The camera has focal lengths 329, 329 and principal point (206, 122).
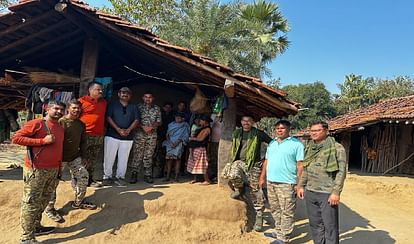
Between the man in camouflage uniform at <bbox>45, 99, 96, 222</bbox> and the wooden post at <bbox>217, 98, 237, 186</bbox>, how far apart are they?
2.28m

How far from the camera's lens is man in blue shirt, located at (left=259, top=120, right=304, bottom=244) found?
473 centimetres

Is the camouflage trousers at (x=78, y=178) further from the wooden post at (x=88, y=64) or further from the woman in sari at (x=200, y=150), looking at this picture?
the woman in sari at (x=200, y=150)

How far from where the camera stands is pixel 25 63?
7129mm

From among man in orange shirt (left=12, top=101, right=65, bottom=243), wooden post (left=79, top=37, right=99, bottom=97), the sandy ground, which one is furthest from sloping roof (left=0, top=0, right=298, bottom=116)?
the sandy ground

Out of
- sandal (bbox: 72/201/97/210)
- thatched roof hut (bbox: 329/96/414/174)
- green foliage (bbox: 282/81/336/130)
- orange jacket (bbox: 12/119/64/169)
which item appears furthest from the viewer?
green foliage (bbox: 282/81/336/130)

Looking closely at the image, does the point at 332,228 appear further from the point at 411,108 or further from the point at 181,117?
the point at 411,108

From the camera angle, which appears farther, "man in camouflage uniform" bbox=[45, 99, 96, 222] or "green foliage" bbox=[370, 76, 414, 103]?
"green foliage" bbox=[370, 76, 414, 103]

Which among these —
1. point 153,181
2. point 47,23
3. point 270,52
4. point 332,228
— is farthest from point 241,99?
point 270,52

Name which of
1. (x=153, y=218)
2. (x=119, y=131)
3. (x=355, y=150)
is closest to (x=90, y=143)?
(x=119, y=131)

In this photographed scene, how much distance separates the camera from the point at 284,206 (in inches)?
186

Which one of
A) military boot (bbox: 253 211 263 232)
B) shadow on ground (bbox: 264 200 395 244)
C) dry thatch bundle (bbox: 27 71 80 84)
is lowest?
shadow on ground (bbox: 264 200 395 244)

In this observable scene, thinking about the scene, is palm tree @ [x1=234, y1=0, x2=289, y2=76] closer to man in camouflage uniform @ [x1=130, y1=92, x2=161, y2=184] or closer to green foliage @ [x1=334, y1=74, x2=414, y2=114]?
man in camouflage uniform @ [x1=130, y1=92, x2=161, y2=184]

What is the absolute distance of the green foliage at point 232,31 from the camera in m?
16.6

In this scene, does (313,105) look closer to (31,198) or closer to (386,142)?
(386,142)
